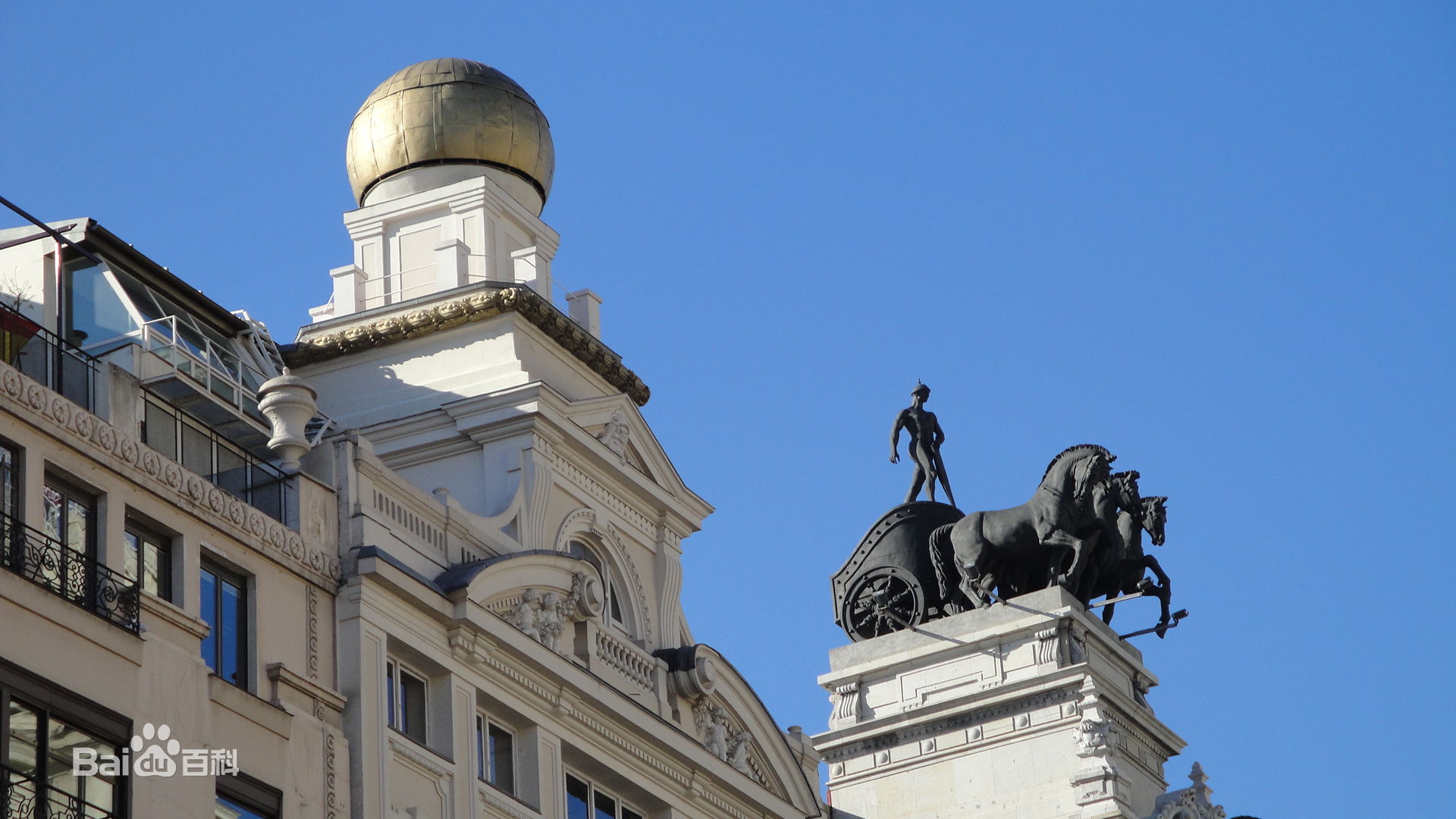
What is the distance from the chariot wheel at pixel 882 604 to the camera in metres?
52.9

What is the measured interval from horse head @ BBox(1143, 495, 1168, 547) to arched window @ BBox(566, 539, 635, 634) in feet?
50.6

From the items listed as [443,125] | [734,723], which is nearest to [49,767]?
[734,723]

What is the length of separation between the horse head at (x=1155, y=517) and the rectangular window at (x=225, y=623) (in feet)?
82.4

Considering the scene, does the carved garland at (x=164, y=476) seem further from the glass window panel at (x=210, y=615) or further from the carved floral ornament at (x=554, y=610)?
the carved floral ornament at (x=554, y=610)

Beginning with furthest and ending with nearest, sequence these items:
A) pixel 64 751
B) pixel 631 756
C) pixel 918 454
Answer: pixel 918 454 → pixel 631 756 → pixel 64 751

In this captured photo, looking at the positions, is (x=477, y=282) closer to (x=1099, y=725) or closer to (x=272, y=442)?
(x=272, y=442)

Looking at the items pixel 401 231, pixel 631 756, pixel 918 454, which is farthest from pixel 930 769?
pixel 631 756

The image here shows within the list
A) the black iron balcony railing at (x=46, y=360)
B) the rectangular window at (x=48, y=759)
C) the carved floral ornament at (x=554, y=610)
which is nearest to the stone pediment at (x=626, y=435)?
the carved floral ornament at (x=554, y=610)

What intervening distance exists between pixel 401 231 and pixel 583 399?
6112 mm

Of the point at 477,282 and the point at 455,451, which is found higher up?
the point at 477,282

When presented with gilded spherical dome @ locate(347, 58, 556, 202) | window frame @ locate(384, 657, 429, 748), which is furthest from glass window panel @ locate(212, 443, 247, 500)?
gilded spherical dome @ locate(347, 58, 556, 202)

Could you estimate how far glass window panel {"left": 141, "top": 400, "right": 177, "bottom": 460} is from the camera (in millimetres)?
28656

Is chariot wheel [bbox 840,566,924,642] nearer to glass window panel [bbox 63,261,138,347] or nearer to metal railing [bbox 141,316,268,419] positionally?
metal railing [bbox 141,316,268,419]

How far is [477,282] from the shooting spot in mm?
39406
